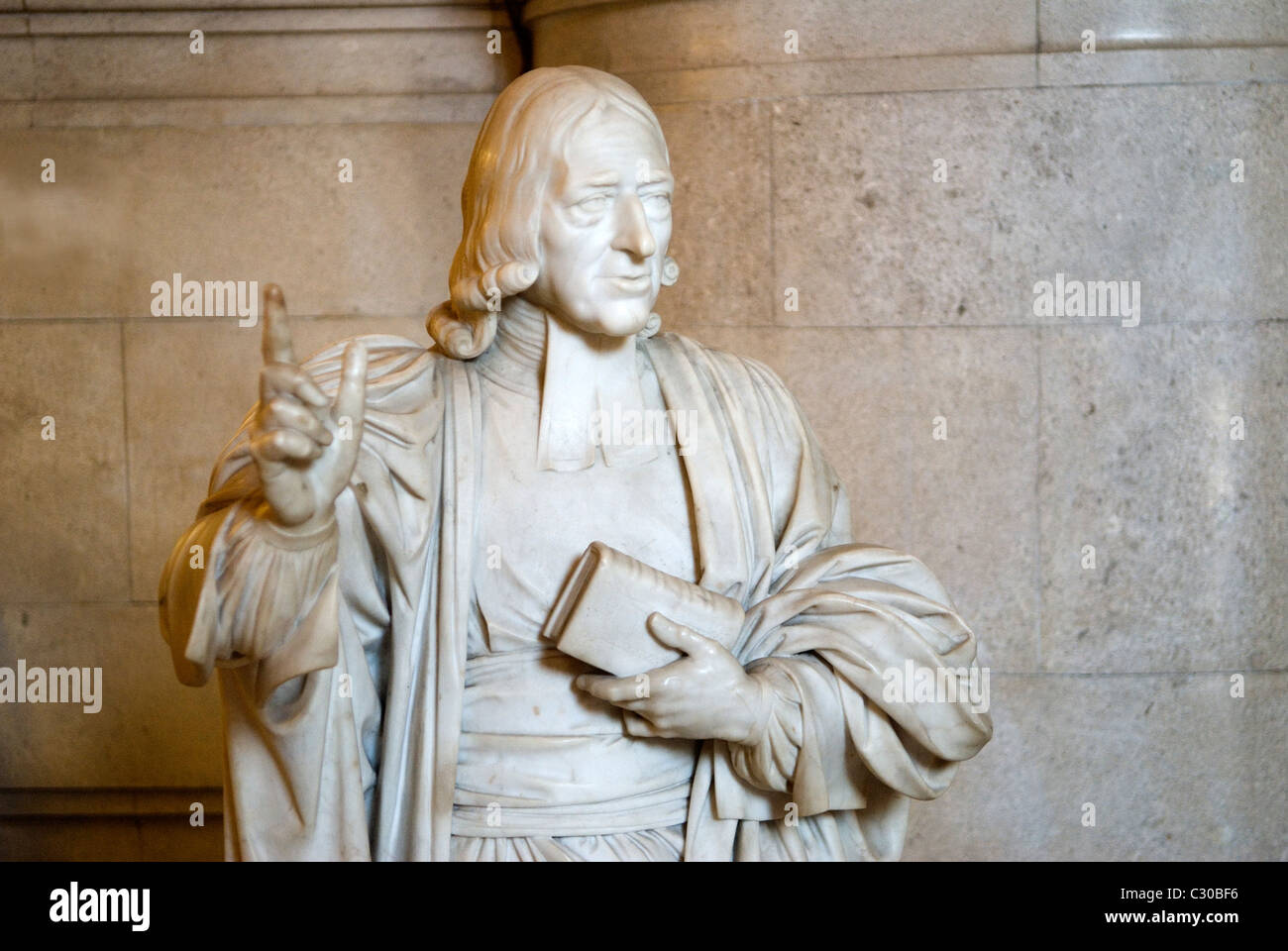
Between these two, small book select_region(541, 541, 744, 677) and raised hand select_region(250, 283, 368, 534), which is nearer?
raised hand select_region(250, 283, 368, 534)

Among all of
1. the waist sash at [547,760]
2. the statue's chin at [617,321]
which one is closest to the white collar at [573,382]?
the statue's chin at [617,321]

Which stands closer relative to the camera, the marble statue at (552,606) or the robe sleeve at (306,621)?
the robe sleeve at (306,621)

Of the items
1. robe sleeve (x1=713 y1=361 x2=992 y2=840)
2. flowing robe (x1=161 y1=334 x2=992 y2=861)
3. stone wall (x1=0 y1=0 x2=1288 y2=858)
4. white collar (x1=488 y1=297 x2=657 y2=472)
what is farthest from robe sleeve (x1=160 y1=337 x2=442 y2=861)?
stone wall (x1=0 y1=0 x2=1288 y2=858)

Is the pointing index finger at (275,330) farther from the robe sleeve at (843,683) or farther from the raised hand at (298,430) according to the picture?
the robe sleeve at (843,683)

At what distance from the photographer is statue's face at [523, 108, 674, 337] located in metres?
3.16

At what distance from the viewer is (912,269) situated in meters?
5.11

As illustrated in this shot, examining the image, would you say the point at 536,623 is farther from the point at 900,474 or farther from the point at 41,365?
the point at 41,365

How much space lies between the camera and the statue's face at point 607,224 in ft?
10.4

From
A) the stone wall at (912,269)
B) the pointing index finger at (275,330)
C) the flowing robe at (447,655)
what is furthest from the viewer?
the stone wall at (912,269)

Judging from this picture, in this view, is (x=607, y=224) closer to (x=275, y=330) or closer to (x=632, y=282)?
(x=632, y=282)

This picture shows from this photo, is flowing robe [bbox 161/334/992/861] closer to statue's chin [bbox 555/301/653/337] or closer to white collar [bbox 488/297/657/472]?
→ white collar [bbox 488/297/657/472]

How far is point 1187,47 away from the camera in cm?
506

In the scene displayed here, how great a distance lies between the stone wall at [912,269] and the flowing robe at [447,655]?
1.77m

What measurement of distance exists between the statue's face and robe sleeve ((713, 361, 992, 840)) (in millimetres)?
453
